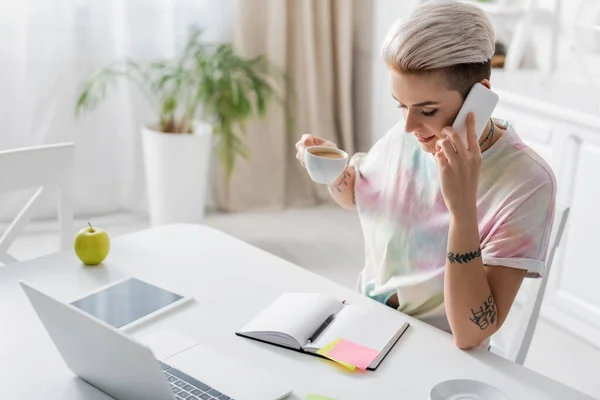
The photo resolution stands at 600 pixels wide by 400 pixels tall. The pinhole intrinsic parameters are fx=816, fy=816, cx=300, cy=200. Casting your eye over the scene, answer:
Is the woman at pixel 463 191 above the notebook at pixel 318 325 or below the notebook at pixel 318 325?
above

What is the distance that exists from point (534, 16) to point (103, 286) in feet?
8.24

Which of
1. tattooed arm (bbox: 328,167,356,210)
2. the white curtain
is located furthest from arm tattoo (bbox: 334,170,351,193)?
the white curtain

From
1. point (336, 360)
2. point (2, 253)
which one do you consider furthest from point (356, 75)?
point (336, 360)

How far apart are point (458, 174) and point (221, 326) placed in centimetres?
51

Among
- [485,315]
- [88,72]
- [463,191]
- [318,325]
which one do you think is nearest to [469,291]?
[485,315]

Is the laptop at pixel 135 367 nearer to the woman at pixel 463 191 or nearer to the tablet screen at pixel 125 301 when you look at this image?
the tablet screen at pixel 125 301

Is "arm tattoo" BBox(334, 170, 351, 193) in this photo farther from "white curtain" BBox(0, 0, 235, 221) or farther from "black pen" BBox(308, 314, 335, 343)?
"white curtain" BBox(0, 0, 235, 221)

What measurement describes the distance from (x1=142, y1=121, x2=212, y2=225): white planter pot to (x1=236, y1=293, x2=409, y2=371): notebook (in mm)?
2068

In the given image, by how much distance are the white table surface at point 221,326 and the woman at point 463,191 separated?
97 mm

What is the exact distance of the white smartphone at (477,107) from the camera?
1454 millimetres

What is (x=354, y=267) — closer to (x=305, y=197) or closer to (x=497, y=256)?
(x=305, y=197)

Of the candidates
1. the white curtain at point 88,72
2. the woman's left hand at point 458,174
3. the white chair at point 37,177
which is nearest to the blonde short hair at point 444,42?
the woman's left hand at point 458,174

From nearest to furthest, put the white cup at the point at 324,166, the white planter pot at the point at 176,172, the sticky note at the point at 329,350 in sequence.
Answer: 1. the sticky note at the point at 329,350
2. the white cup at the point at 324,166
3. the white planter pot at the point at 176,172

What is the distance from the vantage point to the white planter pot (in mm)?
3537
